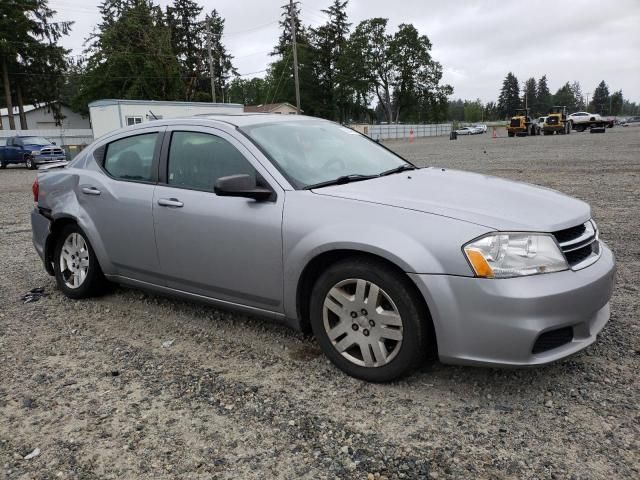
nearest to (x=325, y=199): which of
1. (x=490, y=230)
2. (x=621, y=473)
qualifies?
(x=490, y=230)

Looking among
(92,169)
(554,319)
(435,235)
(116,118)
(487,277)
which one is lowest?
(554,319)

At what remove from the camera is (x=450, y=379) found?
3.13 meters

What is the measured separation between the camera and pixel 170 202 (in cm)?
380

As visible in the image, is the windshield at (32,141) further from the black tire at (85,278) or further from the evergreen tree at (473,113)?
the evergreen tree at (473,113)

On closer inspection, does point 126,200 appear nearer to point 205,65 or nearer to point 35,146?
point 35,146

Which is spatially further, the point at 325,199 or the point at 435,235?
the point at 325,199

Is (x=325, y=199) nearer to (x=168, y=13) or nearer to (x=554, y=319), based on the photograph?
(x=554, y=319)

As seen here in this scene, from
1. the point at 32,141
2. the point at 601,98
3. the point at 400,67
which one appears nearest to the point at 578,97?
the point at 601,98

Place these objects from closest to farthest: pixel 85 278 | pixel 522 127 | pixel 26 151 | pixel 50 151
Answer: pixel 85 278 → pixel 50 151 → pixel 26 151 → pixel 522 127

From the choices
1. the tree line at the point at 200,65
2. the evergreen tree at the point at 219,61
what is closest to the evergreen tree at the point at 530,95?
the tree line at the point at 200,65

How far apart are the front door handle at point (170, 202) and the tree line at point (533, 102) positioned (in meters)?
134

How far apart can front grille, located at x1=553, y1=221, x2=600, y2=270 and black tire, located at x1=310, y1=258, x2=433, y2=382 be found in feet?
2.71

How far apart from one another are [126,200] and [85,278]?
100 centimetres

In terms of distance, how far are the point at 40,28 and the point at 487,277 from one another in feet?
190
